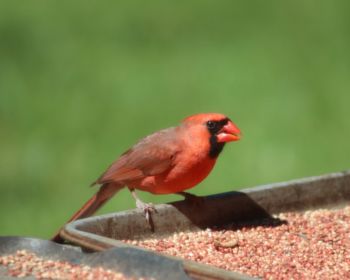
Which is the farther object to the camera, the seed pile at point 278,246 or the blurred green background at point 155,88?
the blurred green background at point 155,88

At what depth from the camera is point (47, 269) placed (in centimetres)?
348

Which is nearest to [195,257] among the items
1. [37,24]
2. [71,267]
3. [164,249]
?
[164,249]

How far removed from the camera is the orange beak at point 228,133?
183 inches

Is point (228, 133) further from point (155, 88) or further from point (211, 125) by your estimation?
point (155, 88)

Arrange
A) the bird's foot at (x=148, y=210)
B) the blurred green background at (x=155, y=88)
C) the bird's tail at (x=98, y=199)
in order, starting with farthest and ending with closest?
the blurred green background at (x=155, y=88), the bird's tail at (x=98, y=199), the bird's foot at (x=148, y=210)

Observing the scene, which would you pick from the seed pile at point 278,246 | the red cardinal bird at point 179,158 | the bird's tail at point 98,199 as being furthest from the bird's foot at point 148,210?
the bird's tail at point 98,199

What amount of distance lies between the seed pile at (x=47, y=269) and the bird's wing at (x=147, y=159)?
3.76 ft

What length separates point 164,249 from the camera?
13.1ft

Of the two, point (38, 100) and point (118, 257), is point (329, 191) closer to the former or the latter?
point (118, 257)

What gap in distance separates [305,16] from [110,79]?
2.30 m

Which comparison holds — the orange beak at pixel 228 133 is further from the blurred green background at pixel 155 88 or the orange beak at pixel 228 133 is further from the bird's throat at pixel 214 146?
the blurred green background at pixel 155 88

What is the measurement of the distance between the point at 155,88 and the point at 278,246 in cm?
461

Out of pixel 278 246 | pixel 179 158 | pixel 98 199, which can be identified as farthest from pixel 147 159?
pixel 278 246

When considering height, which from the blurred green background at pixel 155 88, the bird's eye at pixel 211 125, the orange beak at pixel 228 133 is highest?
the bird's eye at pixel 211 125
